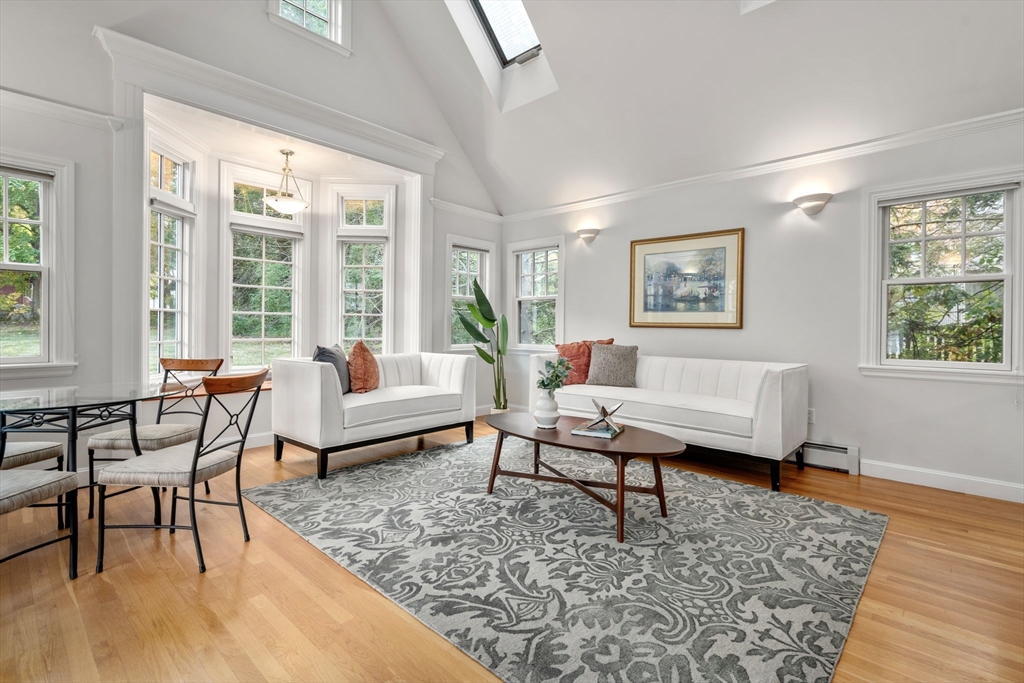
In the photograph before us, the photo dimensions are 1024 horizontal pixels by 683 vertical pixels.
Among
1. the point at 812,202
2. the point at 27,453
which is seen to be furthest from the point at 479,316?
the point at 27,453

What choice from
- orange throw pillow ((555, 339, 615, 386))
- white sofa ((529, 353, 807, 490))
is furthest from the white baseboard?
orange throw pillow ((555, 339, 615, 386))

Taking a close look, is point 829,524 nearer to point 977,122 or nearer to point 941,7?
point 977,122

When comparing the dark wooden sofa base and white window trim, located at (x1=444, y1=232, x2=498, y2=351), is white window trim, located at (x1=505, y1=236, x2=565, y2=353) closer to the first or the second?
white window trim, located at (x1=444, y1=232, x2=498, y2=351)

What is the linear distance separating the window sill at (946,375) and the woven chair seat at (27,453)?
5.02 meters

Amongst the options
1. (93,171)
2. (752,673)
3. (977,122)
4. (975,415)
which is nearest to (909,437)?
(975,415)

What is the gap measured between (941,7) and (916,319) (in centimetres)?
193

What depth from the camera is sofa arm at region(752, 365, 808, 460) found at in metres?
3.24

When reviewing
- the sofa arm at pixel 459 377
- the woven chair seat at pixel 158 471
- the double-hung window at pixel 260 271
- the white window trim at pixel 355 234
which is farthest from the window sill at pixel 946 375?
the double-hung window at pixel 260 271

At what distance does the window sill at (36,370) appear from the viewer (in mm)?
2857

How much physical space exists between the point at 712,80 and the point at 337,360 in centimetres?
362

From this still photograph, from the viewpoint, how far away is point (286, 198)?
165 inches

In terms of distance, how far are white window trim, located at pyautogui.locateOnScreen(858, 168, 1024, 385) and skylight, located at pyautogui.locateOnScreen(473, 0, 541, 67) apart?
10.3ft

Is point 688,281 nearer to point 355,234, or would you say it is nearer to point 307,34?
point 355,234

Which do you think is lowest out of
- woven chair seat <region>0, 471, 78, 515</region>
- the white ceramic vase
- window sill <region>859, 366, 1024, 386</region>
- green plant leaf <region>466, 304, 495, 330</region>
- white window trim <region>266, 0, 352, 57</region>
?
woven chair seat <region>0, 471, 78, 515</region>
